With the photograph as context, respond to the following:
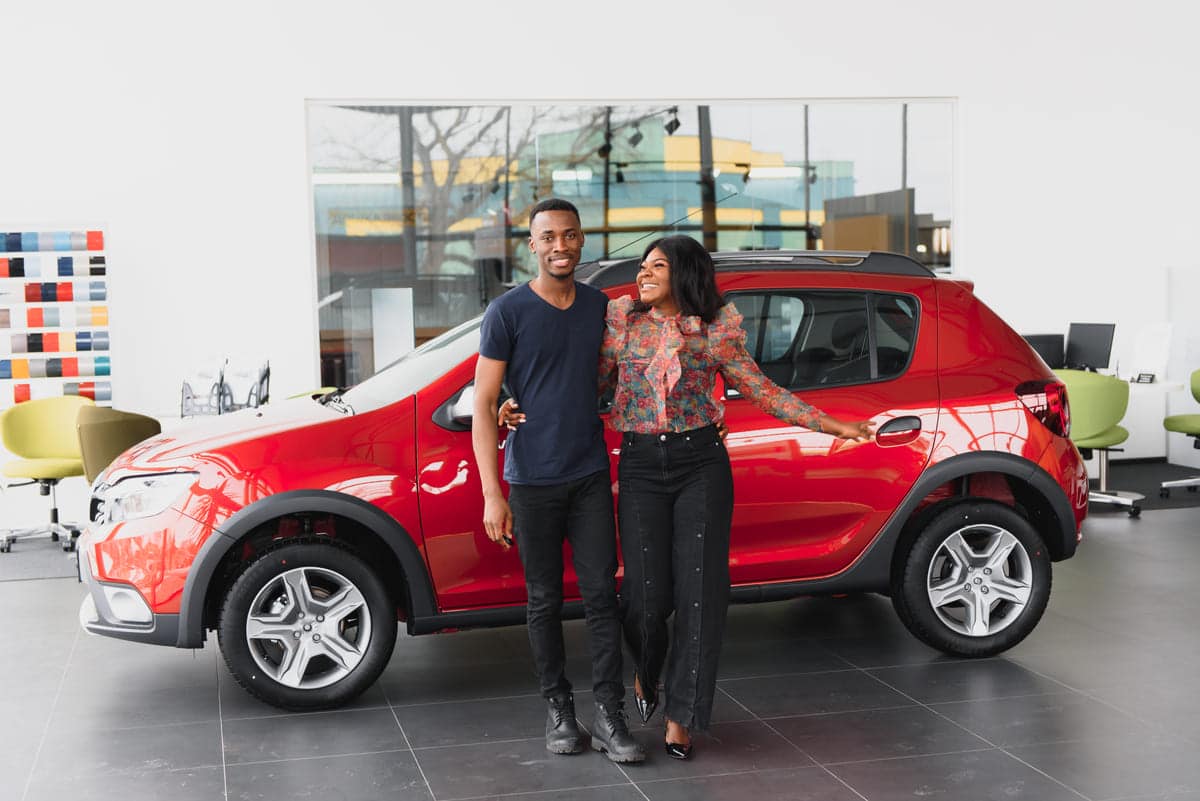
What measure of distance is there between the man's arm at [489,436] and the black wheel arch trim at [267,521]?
0.63 metres

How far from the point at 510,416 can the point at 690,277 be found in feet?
2.28

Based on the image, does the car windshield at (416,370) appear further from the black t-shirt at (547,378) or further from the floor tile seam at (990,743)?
the floor tile seam at (990,743)

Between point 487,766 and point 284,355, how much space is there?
6194 millimetres

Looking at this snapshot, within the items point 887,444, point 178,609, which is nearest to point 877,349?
point 887,444

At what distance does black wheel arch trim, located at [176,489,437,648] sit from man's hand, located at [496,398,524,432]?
76cm

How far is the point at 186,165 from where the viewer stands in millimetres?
9586

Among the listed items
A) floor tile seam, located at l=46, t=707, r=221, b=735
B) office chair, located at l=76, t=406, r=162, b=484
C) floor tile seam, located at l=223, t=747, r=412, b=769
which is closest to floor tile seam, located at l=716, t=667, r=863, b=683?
floor tile seam, located at l=223, t=747, r=412, b=769

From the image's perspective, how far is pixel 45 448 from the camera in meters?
8.62

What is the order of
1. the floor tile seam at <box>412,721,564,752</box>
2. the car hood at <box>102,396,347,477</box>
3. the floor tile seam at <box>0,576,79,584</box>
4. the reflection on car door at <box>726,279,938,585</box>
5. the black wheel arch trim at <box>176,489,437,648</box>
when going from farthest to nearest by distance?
the floor tile seam at <box>0,576,79,584</box> < the reflection on car door at <box>726,279,938,585</box> < the car hood at <box>102,396,347,477</box> < the black wheel arch trim at <box>176,489,437,648</box> < the floor tile seam at <box>412,721,564,752</box>

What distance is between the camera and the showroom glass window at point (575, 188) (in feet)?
33.0

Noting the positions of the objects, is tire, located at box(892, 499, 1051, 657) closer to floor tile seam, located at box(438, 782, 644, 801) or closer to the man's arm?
floor tile seam, located at box(438, 782, 644, 801)

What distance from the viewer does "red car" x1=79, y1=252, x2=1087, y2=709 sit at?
4562mm

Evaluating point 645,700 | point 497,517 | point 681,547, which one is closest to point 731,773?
point 645,700

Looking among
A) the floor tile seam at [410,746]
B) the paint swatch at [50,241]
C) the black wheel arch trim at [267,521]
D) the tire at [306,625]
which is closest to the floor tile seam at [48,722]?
the black wheel arch trim at [267,521]
